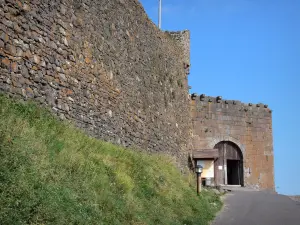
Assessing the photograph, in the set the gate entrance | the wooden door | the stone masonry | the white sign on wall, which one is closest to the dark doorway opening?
the gate entrance

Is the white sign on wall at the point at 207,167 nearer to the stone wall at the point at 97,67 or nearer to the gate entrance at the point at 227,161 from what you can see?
the stone wall at the point at 97,67

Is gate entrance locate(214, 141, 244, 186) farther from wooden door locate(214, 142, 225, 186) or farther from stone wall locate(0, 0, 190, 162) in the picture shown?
stone wall locate(0, 0, 190, 162)

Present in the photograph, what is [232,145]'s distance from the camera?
26828 millimetres

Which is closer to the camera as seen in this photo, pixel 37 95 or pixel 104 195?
pixel 104 195

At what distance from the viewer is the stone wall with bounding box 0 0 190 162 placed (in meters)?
8.73

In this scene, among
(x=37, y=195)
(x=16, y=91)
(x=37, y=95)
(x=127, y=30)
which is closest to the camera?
(x=37, y=195)

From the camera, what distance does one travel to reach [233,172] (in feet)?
90.0

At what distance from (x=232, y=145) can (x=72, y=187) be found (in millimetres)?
20940

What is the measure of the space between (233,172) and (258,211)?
12.9 m

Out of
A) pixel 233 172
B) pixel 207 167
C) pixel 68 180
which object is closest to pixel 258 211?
pixel 207 167

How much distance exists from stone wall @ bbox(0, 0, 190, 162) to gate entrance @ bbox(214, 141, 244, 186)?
701 cm

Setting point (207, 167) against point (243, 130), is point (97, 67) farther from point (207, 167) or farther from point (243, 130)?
point (243, 130)

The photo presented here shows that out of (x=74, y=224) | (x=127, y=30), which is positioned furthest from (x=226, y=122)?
(x=74, y=224)

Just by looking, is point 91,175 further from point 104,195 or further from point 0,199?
point 0,199
